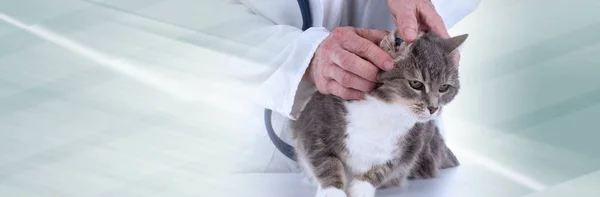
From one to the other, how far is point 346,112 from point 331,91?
0.18ft

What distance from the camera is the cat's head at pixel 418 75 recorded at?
0.94 meters

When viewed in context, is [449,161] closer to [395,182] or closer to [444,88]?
[395,182]

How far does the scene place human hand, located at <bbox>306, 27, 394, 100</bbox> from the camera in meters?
0.91

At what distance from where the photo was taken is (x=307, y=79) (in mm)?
1065

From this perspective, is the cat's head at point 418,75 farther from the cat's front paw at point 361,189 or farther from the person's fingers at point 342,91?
the cat's front paw at point 361,189

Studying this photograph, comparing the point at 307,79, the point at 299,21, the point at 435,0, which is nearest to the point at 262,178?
the point at 307,79

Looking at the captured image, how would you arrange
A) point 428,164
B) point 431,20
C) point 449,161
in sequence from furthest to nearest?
point 449,161 < point 428,164 < point 431,20

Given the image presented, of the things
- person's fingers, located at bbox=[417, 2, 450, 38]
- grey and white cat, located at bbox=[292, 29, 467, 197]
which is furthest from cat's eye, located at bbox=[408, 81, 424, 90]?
person's fingers, located at bbox=[417, 2, 450, 38]

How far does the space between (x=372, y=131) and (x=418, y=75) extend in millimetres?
115

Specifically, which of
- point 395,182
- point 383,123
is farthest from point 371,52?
point 395,182

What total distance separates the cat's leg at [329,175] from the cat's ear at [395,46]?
0.19 m

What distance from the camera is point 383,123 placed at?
990mm

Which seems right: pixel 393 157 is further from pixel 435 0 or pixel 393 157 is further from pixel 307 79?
pixel 435 0

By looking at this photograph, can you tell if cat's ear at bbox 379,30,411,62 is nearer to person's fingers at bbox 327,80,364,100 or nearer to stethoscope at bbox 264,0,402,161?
person's fingers at bbox 327,80,364,100
